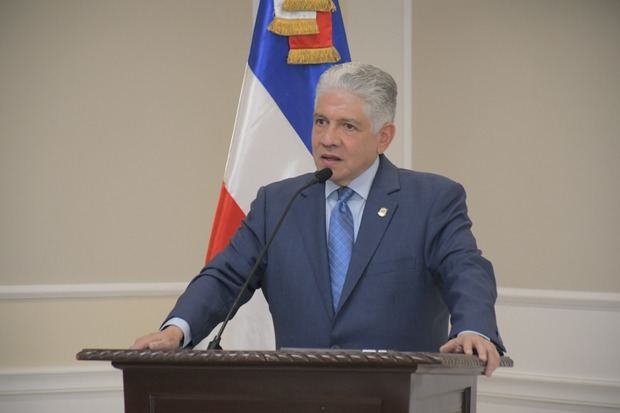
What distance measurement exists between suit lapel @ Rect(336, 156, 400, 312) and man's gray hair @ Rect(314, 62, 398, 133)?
0.15 metres

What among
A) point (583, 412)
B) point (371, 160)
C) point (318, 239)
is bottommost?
point (583, 412)

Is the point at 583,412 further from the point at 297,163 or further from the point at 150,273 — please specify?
the point at 150,273

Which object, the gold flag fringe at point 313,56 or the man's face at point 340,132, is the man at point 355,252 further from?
the gold flag fringe at point 313,56

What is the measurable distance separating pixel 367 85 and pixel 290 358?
3.87 ft

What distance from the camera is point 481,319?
7.34ft

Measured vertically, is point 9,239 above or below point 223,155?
below

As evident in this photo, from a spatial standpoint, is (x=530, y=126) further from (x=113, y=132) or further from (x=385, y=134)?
(x=113, y=132)

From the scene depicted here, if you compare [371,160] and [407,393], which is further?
[371,160]

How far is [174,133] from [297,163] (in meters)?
1.07

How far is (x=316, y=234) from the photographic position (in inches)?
104

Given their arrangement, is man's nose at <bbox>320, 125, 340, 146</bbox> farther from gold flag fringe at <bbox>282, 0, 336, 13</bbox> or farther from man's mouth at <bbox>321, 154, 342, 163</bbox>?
gold flag fringe at <bbox>282, 0, 336, 13</bbox>

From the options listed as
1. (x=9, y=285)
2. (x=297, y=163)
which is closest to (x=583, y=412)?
(x=297, y=163)

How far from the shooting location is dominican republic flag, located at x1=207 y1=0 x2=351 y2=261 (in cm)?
384

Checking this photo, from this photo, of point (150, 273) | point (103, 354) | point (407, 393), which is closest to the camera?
point (407, 393)
